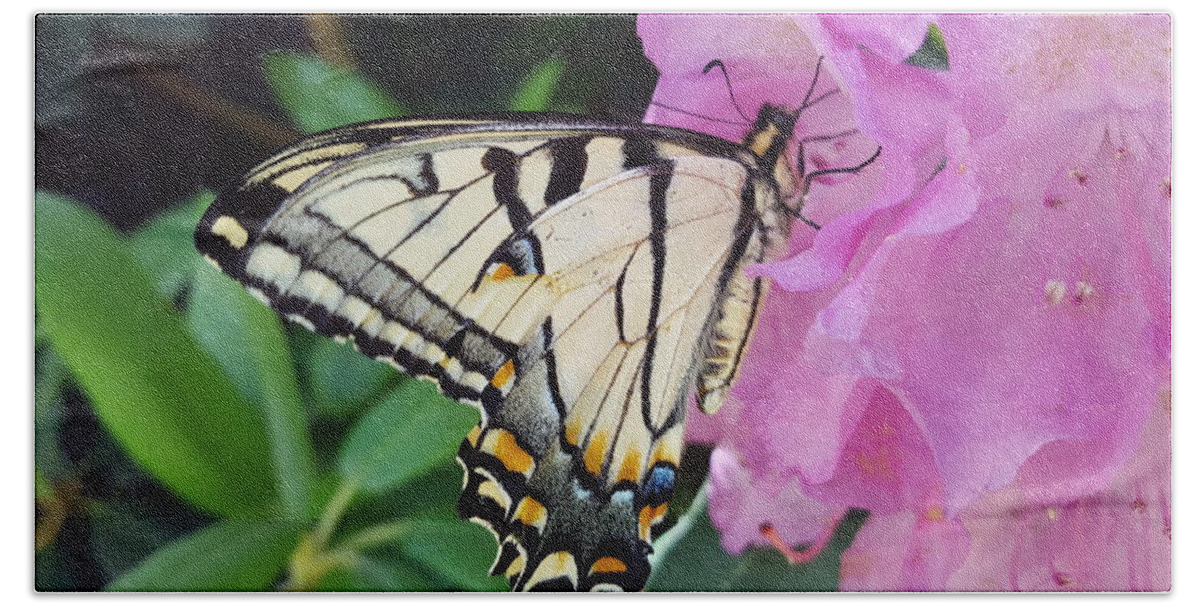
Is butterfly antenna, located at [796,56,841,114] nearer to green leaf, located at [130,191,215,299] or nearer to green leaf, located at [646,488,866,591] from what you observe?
green leaf, located at [646,488,866,591]

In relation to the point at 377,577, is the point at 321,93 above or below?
above

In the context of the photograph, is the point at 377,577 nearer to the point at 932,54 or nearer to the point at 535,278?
the point at 535,278

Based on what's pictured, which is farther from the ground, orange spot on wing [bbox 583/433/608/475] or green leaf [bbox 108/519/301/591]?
orange spot on wing [bbox 583/433/608/475]

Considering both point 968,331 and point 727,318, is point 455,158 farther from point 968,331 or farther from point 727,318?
point 968,331

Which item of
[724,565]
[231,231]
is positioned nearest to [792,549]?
[724,565]

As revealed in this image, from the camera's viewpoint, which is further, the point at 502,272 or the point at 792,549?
the point at 792,549

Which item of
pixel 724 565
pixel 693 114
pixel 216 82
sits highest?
pixel 216 82

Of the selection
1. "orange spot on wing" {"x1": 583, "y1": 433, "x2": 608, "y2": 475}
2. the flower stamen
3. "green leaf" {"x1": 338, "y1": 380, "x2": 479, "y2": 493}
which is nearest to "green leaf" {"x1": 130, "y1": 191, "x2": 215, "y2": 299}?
"green leaf" {"x1": 338, "y1": 380, "x2": 479, "y2": 493}
